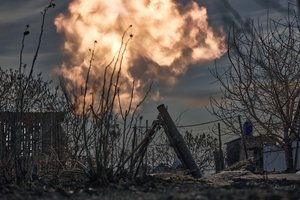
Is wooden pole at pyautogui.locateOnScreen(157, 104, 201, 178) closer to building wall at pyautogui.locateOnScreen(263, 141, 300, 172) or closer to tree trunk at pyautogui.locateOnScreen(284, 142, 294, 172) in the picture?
tree trunk at pyautogui.locateOnScreen(284, 142, 294, 172)

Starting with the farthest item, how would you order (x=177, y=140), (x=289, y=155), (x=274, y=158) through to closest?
(x=274, y=158) → (x=289, y=155) → (x=177, y=140)

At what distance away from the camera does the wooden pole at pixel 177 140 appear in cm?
1168

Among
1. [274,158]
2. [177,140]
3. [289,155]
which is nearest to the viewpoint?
[177,140]

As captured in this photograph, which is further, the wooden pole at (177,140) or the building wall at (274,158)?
the building wall at (274,158)

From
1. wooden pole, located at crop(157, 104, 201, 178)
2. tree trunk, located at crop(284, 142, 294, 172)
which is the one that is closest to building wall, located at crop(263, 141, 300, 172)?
tree trunk, located at crop(284, 142, 294, 172)

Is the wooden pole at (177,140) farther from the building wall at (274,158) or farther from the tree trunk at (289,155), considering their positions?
the building wall at (274,158)

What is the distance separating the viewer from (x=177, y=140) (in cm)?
1191

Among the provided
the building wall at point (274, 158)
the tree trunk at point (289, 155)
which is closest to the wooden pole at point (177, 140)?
the tree trunk at point (289, 155)

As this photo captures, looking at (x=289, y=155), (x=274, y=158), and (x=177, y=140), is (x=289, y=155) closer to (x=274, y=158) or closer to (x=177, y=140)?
(x=274, y=158)

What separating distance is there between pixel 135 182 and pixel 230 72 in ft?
38.3

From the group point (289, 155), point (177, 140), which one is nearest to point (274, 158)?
point (289, 155)

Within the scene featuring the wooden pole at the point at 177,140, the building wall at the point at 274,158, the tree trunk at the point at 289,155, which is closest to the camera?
the wooden pole at the point at 177,140

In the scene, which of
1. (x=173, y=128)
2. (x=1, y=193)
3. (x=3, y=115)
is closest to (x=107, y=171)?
(x=1, y=193)

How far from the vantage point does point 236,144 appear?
2784cm
